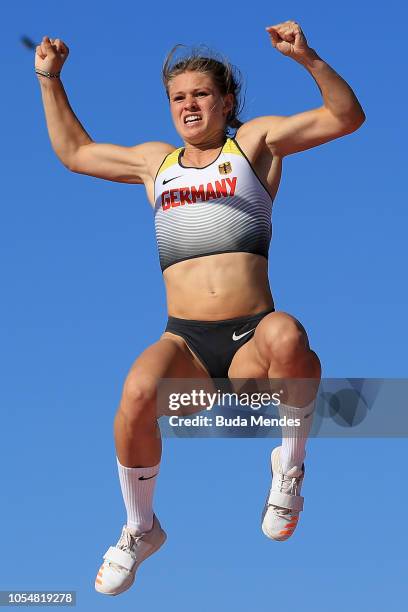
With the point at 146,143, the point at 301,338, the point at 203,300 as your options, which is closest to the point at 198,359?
the point at 203,300

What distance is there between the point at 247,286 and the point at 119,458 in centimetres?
169

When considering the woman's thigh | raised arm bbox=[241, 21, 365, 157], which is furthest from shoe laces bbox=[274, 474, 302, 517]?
raised arm bbox=[241, 21, 365, 157]

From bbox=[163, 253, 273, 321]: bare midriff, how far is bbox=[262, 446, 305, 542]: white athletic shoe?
1300 mm

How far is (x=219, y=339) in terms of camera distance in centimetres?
934

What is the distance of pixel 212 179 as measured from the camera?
9602 millimetres

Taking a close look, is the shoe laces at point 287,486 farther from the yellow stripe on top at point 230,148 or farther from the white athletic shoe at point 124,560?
the yellow stripe on top at point 230,148

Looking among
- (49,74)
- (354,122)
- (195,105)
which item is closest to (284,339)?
(354,122)

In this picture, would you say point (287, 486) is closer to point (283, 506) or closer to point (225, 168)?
point (283, 506)

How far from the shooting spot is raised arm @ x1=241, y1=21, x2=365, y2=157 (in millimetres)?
8898

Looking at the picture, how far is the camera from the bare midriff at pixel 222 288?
9336mm

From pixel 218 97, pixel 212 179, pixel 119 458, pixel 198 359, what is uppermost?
pixel 218 97

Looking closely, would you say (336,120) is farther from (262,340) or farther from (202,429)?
(202,429)

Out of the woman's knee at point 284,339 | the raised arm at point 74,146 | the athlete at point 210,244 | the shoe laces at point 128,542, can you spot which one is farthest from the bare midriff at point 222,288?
the shoe laces at point 128,542

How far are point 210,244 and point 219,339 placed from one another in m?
0.78
